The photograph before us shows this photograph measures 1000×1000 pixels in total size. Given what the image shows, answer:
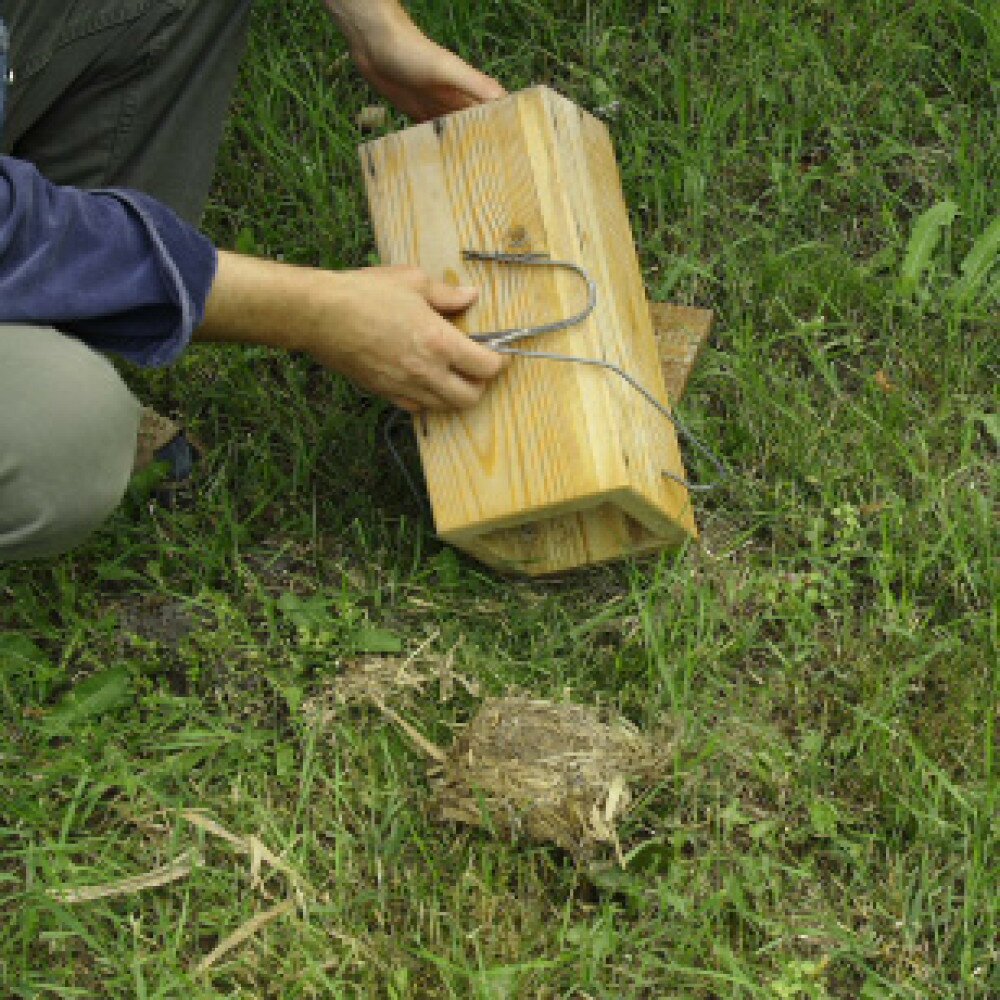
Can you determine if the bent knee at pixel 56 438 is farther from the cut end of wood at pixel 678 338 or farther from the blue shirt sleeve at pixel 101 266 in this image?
the cut end of wood at pixel 678 338

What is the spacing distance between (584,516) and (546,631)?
21 cm

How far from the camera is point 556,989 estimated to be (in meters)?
2.27

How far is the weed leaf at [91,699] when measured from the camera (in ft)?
8.48

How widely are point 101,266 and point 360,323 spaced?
1.32ft

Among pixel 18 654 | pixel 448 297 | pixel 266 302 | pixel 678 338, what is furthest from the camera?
pixel 678 338

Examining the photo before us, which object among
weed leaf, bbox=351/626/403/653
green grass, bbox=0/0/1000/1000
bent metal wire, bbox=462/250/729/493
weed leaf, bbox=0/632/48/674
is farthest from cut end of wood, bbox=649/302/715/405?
weed leaf, bbox=0/632/48/674

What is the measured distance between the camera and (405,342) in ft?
7.68

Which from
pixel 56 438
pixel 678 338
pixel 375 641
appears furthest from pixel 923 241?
pixel 56 438

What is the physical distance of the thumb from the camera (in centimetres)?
240

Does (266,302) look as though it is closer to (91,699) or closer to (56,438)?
(56,438)

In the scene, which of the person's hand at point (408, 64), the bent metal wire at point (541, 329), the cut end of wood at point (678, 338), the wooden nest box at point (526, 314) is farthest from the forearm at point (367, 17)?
the cut end of wood at point (678, 338)

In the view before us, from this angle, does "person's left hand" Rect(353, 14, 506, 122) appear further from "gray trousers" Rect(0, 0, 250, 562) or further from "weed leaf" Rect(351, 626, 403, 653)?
"weed leaf" Rect(351, 626, 403, 653)

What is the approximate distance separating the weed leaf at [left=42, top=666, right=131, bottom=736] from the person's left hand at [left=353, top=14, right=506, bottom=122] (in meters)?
1.17

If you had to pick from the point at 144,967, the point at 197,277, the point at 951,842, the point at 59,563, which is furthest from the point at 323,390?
the point at 951,842
